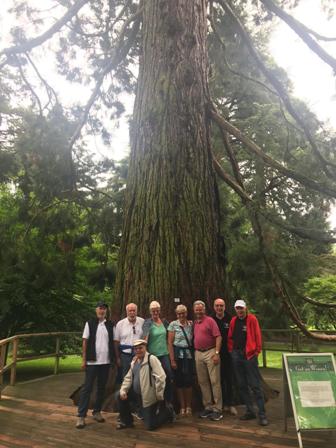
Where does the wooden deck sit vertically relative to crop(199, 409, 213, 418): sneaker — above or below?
below

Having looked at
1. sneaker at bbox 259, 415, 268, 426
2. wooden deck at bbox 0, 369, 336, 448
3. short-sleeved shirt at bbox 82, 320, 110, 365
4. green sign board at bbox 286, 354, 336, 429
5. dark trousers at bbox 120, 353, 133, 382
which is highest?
short-sleeved shirt at bbox 82, 320, 110, 365

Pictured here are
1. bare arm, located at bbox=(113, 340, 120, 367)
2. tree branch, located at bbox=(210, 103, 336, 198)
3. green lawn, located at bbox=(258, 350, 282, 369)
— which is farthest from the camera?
green lawn, located at bbox=(258, 350, 282, 369)

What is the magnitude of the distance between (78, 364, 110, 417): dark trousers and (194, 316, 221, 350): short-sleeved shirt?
1.17 m

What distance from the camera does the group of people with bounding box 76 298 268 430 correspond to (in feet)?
15.0

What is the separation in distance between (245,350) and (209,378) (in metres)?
0.60

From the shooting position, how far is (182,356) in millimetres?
4926

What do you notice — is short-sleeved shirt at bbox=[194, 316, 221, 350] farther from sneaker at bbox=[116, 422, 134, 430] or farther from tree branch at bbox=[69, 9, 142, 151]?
tree branch at bbox=[69, 9, 142, 151]

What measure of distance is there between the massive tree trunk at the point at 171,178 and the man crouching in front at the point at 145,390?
103 centimetres

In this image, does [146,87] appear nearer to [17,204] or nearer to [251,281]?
[251,281]

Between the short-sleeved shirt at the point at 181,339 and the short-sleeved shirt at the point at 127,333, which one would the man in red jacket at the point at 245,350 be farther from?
the short-sleeved shirt at the point at 127,333

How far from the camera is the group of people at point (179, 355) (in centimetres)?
456

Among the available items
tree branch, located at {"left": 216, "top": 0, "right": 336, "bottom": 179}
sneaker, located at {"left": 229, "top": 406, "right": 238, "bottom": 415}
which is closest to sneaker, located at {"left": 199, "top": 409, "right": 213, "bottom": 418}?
sneaker, located at {"left": 229, "top": 406, "right": 238, "bottom": 415}

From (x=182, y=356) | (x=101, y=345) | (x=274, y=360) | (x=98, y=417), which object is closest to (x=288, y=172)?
(x=182, y=356)

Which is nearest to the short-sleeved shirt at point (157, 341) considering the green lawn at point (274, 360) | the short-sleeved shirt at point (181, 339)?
the short-sleeved shirt at point (181, 339)
